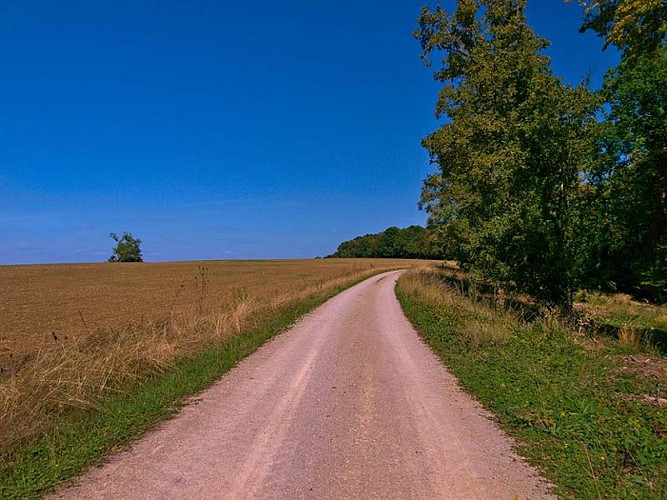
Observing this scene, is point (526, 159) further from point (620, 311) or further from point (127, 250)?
point (127, 250)

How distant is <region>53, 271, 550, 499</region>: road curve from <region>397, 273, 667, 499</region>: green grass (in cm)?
39

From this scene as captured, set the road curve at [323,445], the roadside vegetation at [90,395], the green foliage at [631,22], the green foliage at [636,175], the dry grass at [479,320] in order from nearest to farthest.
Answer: the road curve at [323,445] < the roadside vegetation at [90,395] < the green foliage at [631,22] < the dry grass at [479,320] < the green foliage at [636,175]

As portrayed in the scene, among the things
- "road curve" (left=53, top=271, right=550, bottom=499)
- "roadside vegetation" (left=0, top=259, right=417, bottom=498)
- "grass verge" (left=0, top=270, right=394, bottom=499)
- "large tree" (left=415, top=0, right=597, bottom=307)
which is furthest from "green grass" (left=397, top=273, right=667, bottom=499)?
"roadside vegetation" (left=0, top=259, right=417, bottom=498)

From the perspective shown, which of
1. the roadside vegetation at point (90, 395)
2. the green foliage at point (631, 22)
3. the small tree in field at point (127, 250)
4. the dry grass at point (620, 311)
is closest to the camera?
the roadside vegetation at point (90, 395)

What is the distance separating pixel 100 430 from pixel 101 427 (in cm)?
11

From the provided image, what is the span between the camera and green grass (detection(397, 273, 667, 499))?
166 inches

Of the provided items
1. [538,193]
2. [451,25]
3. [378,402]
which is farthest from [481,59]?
[378,402]

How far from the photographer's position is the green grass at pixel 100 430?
4266mm

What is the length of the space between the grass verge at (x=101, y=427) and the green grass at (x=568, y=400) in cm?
475

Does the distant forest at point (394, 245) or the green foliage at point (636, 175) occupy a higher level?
the distant forest at point (394, 245)

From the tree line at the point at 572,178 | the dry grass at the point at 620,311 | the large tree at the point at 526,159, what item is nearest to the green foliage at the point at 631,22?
the tree line at the point at 572,178

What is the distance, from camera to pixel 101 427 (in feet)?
18.1

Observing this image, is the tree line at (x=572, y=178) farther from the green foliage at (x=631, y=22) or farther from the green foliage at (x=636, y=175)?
the green foliage at (x=631, y=22)

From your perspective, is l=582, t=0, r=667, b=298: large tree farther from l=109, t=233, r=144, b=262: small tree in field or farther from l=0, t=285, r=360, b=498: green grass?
l=109, t=233, r=144, b=262: small tree in field
